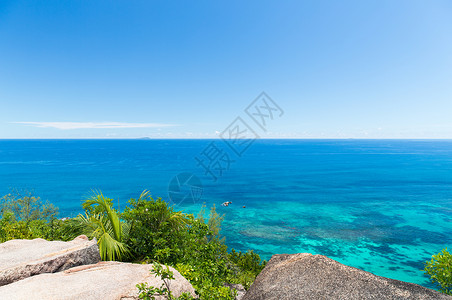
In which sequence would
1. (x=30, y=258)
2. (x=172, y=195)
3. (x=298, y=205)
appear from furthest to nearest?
(x=172, y=195), (x=298, y=205), (x=30, y=258)

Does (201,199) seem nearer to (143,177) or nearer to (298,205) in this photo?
(298,205)

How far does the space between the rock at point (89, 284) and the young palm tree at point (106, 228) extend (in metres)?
1.40

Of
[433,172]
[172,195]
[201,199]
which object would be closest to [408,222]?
[201,199]

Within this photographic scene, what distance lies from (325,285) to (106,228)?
7143 mm

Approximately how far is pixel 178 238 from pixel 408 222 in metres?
61.0

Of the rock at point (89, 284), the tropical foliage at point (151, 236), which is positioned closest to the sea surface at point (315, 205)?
the tropical foliage at point (151, 236)

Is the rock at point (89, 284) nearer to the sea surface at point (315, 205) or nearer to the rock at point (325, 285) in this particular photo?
the rock at point (325, 285)

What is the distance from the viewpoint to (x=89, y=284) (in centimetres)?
517

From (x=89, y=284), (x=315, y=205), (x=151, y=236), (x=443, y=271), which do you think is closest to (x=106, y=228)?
(x=151, y=236)

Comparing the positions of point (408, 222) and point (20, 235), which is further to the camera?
point (408, 222)

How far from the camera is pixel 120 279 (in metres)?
5.42

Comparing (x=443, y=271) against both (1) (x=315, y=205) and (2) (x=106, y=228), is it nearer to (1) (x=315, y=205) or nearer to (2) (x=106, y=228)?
(2) (x=106, y=228)

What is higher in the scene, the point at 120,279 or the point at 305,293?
the point at 120,279

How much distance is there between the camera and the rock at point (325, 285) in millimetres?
5523
